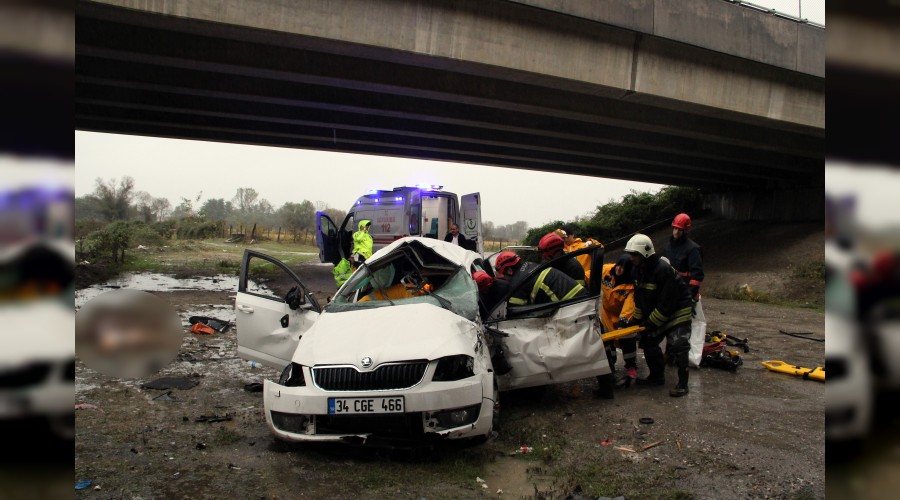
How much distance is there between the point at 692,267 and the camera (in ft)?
21.8

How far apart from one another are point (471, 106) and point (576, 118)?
2881 mm

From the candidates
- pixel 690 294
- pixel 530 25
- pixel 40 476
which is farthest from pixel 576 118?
pixel 40 476

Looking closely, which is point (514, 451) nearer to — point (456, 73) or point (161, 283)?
point (456, 73)

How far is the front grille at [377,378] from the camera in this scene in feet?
12.8

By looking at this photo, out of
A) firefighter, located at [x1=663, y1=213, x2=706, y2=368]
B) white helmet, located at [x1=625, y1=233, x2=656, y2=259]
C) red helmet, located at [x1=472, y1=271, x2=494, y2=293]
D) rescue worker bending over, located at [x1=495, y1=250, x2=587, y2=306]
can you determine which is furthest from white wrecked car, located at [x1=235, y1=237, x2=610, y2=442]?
firefighter, located at [x1=663, y1=213, x2=706, y2=368]

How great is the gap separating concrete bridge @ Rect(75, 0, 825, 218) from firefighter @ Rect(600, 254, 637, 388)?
525 centimetres

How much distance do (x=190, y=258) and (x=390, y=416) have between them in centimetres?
2457

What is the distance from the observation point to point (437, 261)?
599cm

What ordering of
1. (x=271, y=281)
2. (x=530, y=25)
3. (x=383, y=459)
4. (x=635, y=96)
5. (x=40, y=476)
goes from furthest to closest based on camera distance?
(x=271, y=281)
(x=635, y=96)
(x=530, y=25)
(x=383, y=459)
(x=40, y=476)

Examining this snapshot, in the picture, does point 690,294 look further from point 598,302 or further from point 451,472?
point 451,472

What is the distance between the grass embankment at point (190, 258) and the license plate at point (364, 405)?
1299cm

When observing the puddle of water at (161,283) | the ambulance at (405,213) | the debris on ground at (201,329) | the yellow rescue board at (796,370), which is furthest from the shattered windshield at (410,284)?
the puddle of water at (161,283)

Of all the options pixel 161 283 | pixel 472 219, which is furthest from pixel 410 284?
pixel 161 283

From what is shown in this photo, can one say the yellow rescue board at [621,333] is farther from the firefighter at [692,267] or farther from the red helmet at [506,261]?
the red helmet at [506,261]
